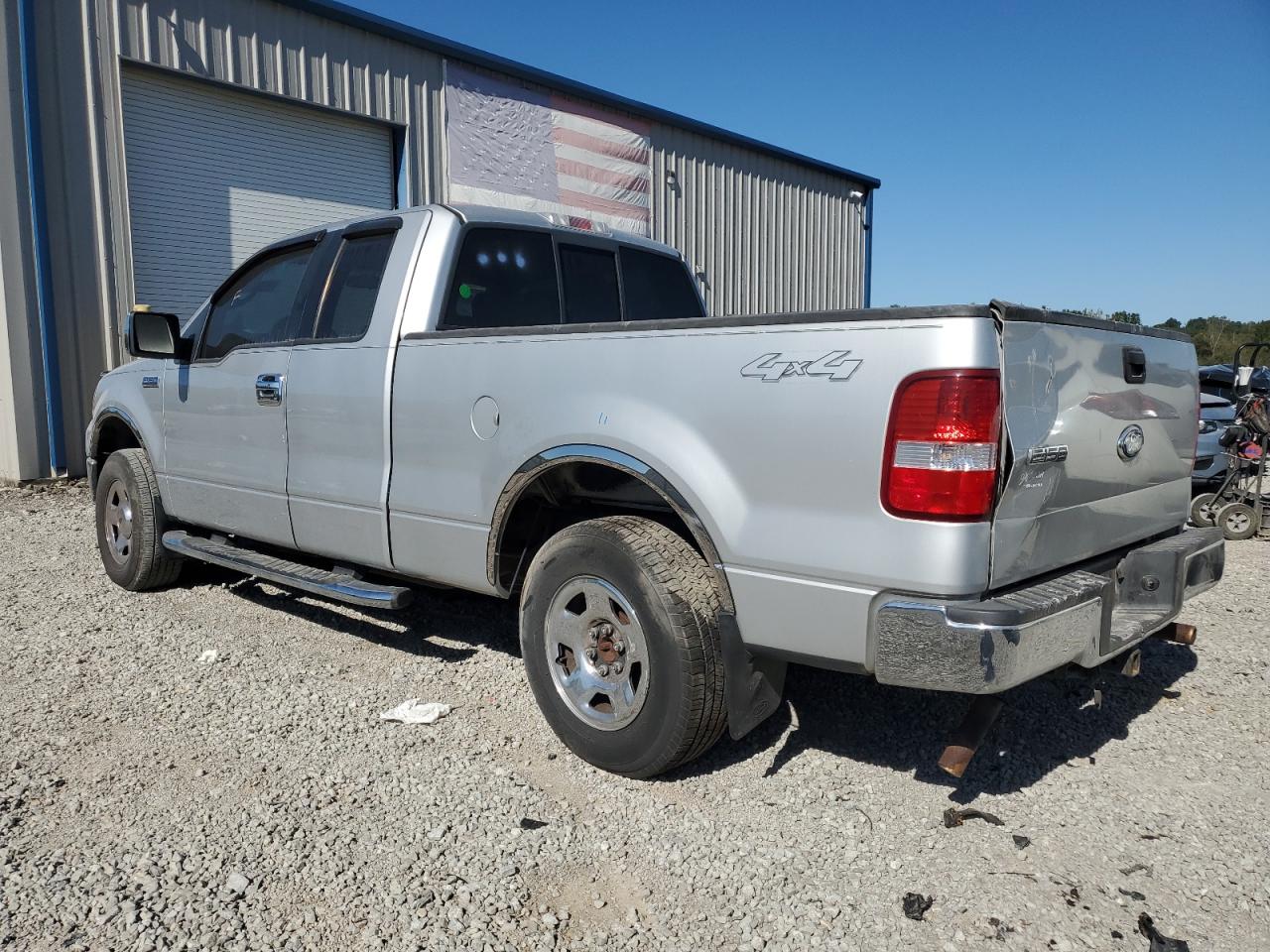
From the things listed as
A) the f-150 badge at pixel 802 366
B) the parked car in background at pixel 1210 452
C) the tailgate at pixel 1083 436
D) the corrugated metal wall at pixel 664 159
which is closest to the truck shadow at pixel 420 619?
the f-150 badge at pixel 802 366

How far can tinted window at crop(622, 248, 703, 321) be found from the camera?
15.9 ft

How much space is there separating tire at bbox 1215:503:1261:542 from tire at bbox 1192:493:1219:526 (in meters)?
0.06

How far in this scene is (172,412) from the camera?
5203mm

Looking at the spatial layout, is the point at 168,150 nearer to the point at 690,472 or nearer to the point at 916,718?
the point at 690,472

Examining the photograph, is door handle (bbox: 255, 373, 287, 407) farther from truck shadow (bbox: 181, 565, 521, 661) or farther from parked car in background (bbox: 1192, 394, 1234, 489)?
parked car in background (bbox: 1192, 394, 1234, 489)

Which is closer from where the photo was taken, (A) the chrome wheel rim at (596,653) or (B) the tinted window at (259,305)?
(A) the chrome wheel rim at (596,653)

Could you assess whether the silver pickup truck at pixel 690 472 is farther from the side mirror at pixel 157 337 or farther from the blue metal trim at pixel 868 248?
the blue metal trim at pixel 868 248

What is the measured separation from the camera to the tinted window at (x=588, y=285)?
179 inches

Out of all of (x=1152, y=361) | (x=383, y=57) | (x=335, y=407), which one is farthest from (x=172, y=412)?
(x=383, y=57)

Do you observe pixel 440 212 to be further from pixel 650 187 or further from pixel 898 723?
pixel 650 187

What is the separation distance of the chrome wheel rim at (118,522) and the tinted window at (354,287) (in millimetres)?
2142

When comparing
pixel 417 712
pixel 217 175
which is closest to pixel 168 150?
pixel 217 175

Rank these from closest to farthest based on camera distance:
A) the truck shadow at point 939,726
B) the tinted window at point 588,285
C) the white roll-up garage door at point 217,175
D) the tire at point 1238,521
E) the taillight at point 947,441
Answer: the taillight at point 947,441
the truck shadow at point 939,726
the tinted window at point 588,285
the tire at point 1238,521
the white roll-up garage door at point 217,175

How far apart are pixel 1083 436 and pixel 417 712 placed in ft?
8.56
